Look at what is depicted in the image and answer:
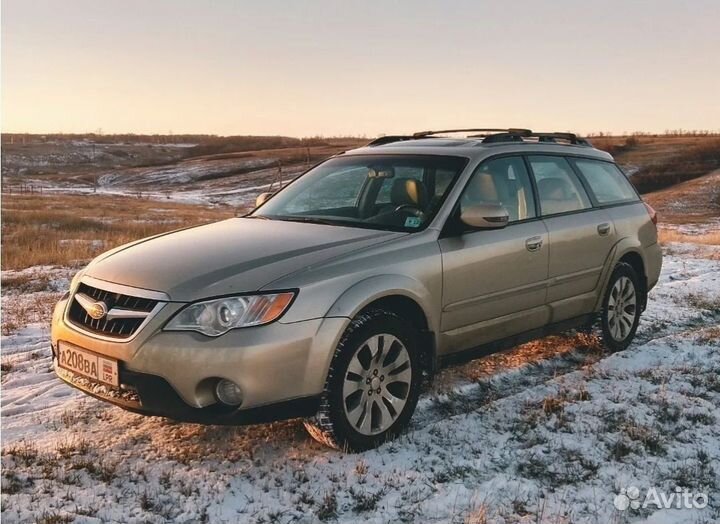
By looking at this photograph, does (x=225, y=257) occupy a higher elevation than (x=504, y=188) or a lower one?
lower

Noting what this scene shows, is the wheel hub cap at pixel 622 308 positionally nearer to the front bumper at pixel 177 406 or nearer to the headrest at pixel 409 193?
the headrest at pixel 409 193

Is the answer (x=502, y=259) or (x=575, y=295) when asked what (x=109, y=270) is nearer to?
(x=502, y=259)

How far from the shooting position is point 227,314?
10.8 feet

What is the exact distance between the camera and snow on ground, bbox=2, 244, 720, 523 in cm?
315

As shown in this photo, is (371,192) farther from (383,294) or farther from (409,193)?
(383,294)

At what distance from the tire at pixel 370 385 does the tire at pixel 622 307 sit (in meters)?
2.36

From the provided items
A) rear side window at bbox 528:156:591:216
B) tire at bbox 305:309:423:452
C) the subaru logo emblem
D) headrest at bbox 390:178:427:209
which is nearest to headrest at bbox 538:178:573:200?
rear side window at bbox 528:156:591:216

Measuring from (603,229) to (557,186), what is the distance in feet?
1.94

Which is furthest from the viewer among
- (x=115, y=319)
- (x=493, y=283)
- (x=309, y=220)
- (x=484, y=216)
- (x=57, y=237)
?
(x=57, y=237)

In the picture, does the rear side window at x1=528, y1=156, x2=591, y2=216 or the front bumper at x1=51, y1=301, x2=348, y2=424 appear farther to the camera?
the rear side window at x1=528, y1=156, x2=591, y2=216

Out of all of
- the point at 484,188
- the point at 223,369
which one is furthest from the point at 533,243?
the point at 223,369

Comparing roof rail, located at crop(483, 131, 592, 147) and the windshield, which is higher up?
roof rail, located at crop(483, 131, 592, 147)

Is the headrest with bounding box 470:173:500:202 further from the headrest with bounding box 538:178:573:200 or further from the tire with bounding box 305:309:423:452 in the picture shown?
the tire with bounding box 305:309:423:452

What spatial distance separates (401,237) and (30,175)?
6214 centimetres
